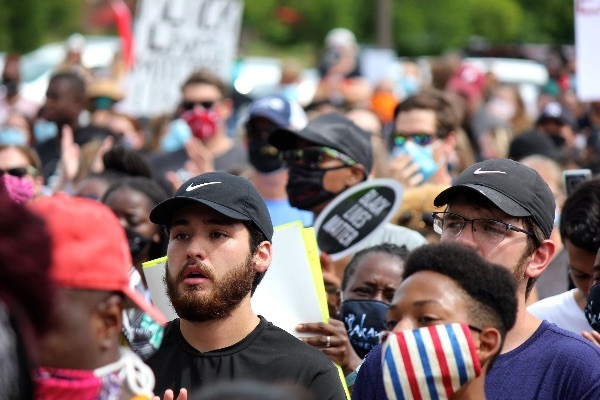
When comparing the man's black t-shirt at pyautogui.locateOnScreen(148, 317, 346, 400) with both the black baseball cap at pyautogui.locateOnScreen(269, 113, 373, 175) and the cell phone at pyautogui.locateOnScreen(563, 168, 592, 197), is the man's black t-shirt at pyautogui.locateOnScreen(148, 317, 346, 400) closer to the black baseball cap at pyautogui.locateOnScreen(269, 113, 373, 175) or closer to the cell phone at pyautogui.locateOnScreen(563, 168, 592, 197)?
the black baseball cap at pyautogui.locateOnScreen(269, 113, 373, 175)

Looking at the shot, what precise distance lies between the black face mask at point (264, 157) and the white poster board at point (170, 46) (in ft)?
12.7

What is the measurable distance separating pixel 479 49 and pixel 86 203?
2803 centimetres

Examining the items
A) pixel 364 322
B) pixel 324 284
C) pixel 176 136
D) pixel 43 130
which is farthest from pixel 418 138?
pixel 43 130

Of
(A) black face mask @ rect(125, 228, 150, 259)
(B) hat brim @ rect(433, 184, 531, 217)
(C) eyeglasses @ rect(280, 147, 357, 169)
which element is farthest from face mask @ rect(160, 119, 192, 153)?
(B) hat brim @ rect(433, 184, 531, 217)

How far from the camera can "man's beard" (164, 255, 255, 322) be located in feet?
13.1

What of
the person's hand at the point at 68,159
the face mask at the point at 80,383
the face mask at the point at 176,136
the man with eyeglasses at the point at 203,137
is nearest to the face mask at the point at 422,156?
the man with eyeglasses at the point at 203,137

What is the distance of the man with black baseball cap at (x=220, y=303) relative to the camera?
3.92 metres

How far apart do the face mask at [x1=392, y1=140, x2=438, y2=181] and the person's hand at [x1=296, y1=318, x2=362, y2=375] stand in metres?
2.93

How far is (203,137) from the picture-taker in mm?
9297

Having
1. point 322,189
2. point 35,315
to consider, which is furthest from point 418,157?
point 35,315

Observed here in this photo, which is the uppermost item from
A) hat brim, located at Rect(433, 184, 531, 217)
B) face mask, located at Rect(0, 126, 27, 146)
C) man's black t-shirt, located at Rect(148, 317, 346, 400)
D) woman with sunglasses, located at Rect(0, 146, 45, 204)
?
hat brim, located at Rect(433, 184, 531, 217)

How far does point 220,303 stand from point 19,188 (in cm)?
274

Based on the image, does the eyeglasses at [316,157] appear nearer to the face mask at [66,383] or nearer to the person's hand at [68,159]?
the person's hand at [68,159]

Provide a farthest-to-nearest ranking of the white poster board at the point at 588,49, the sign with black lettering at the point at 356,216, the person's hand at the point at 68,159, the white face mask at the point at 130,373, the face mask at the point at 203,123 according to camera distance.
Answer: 1. the face mask at the point at 203,123
2. the person's hand at the point at 68,159
3. the white poster board at the point at 588,49
4. the sign with black lettering at the point at 356,216
5. the white face mask at the point at 130,373
